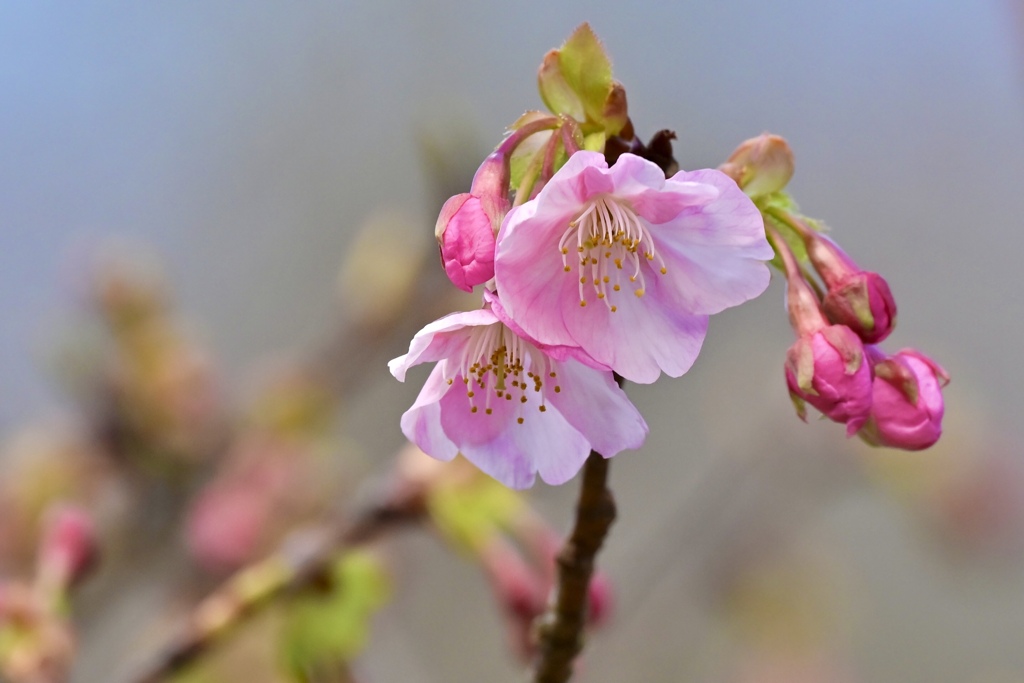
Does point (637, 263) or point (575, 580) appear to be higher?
point (637, 263)

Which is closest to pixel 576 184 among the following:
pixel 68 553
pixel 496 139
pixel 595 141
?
pixel 595 141

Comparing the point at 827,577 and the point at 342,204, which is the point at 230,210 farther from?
the point at 827,577

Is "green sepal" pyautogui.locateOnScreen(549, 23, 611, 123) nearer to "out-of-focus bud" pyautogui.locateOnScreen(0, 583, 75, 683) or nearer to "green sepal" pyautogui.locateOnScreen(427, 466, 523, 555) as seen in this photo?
"green sepal" pyautogui.locateOnScreen(427, 466, 523, 555)

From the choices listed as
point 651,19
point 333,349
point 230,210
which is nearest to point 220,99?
point 230,210

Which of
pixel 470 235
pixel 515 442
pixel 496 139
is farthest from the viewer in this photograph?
pixel 496 139

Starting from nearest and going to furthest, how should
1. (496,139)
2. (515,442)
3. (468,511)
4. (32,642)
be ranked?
1. (515,442)
2. (32,642)
3. (468,511)
4. (496,139)

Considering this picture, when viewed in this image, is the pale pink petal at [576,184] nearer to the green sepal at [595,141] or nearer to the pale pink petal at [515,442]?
the green sepal at [595,141]

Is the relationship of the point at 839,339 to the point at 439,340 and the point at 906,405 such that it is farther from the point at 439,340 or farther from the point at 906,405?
the point at 439,340

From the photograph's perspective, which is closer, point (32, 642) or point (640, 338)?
point (640, 338)
